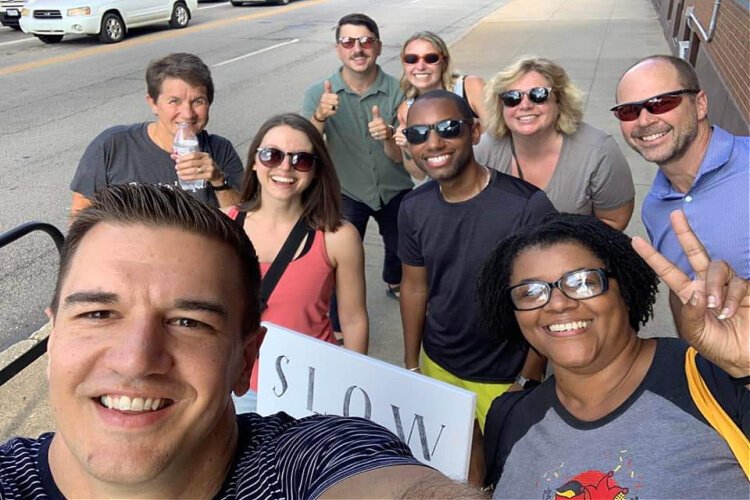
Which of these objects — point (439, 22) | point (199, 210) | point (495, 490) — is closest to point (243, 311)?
point (199, 210)

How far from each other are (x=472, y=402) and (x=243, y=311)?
2.82 ft

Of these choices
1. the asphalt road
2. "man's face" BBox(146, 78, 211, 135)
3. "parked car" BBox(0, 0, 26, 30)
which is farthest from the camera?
"parked car" BBox(0, 0, 26, 30)

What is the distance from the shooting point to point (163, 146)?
3160mm

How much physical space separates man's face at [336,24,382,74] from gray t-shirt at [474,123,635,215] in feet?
4.84

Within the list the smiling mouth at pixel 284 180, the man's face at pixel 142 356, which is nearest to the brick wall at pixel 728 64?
the smiling mouth at pixel 284 180

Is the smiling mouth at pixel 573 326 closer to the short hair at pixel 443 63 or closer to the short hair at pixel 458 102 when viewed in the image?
the short hair at pixel 458 102

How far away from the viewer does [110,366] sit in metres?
1.26

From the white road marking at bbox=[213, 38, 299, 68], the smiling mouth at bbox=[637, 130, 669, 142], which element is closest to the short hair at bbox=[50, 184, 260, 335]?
the smiling mouth at bbox=[637, 130, 669, 142]

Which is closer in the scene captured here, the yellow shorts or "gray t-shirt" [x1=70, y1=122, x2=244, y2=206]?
the yellow shorts

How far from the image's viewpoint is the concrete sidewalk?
145 inches

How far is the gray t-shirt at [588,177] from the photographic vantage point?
308cm

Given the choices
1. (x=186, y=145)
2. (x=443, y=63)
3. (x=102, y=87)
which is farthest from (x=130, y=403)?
(x=102, y=87)

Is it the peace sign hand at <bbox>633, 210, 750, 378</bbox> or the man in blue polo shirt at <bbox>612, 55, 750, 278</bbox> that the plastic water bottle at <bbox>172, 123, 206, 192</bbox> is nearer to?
the man in blue polo shirt at <bbox>612, 55, 750, 278</bbox>

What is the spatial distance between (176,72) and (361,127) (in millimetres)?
1249
